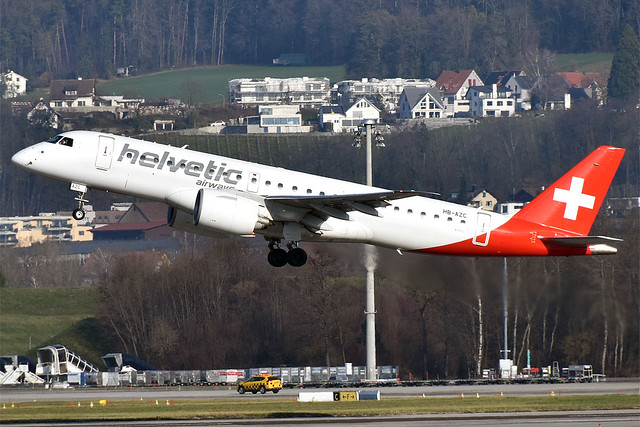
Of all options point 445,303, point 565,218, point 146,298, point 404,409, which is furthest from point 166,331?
point 565,218

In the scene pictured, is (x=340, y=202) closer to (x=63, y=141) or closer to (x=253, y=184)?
(x=253, y=184)

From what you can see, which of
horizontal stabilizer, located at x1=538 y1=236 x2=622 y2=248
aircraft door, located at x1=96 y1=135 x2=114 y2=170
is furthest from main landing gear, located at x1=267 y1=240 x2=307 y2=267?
horizontal stabilizer, located at x1=538 y1=236 x2=622 y2=248

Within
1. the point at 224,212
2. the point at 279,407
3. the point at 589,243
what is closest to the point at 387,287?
the point at 279,407

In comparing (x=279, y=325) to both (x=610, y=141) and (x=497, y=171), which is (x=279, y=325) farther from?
(x=610, y=141)

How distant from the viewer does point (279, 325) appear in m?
104

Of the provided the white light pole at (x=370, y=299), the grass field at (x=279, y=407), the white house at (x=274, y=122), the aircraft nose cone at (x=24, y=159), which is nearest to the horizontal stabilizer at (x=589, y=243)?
the grass field at (x=279, y=407)

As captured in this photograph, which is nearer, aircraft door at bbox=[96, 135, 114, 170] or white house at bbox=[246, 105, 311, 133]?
aircraft door at bbox=[96, 135, 114, 170]

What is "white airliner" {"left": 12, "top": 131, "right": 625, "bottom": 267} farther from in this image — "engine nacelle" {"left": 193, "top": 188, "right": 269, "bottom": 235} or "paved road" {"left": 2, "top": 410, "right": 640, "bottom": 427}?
"paved road" {"left": 2, "top": 410, "right": 640, "bottom": 427}

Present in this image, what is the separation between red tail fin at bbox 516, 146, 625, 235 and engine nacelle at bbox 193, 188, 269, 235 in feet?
45.1

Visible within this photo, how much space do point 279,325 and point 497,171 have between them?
64.9m

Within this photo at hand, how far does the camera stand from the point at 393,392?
76312 mm

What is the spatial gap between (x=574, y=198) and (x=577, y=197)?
0.63 feet

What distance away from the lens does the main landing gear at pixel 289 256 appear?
56875 mm

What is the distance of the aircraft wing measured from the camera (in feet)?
177
